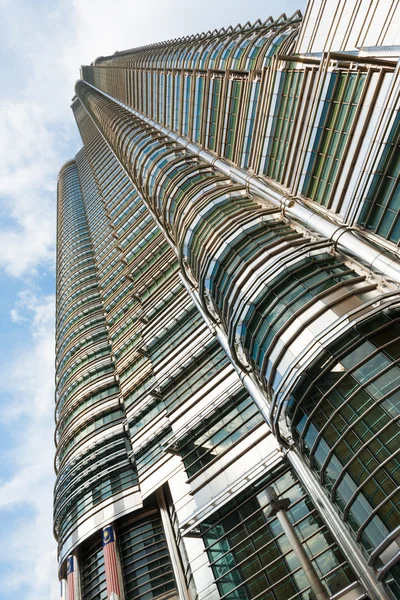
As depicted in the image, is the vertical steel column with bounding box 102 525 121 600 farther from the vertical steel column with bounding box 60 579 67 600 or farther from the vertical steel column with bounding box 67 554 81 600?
the vertical steel column with bounding box 60 579 67 600

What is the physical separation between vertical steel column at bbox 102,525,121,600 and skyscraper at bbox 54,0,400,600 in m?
0.12

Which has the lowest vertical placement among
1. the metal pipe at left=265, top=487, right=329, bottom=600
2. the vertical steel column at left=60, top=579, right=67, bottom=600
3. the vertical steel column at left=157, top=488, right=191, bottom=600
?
the metal pipe at left=265, top=487, right=329, bottom=600

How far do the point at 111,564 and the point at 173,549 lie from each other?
18.3ft

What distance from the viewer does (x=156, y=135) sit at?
221 ft

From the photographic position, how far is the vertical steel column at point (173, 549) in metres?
31.8

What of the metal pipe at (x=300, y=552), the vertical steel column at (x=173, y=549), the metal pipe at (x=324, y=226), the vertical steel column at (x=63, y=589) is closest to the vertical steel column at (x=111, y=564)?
the vertical steel column at (x=173, y=549)

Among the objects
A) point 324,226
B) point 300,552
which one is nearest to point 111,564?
point 300,552

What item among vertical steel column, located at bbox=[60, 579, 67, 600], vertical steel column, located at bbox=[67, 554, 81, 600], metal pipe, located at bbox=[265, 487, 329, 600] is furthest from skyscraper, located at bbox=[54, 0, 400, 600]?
vertical steel column, located at bbox=[60, 579, 67, 600]

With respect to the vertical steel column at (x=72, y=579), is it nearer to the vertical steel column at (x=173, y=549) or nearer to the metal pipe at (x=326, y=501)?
the vertical steel column at (x=173, y=549)

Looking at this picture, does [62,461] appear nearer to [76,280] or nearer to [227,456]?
[227,456]

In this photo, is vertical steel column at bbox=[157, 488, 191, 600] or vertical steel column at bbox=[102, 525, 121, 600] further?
vertical steel column at bbox=[102, 525, 121, 600]

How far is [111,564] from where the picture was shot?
35.8 metres

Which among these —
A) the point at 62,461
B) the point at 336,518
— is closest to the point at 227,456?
the point at 336,518

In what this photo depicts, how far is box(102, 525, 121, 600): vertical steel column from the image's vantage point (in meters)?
33.8
